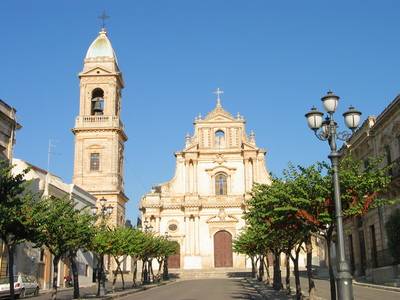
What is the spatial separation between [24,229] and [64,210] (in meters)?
5.07

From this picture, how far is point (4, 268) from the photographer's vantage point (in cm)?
3453

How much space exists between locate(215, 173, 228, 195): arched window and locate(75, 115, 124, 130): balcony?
12.7 metres

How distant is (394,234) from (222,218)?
1268 inches

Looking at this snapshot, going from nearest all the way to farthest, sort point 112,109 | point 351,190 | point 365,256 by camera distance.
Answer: point 351,190, point 365,256, point 112,109

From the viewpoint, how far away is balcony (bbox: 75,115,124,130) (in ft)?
198

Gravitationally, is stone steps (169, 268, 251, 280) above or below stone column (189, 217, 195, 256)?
below

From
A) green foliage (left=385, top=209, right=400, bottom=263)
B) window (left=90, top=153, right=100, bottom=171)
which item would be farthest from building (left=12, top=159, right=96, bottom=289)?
green foliage (left=385, top=209, right=400, bottom=263)

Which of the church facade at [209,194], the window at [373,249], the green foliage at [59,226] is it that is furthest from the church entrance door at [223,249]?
the green foliage at [59,226]

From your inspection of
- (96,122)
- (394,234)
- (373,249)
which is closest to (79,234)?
(394,234)

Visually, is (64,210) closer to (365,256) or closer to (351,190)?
(351,190)

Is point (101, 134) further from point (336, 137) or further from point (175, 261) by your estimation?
point (336, 137)

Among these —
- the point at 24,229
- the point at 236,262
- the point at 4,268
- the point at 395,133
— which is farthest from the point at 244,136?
the point at 24,229

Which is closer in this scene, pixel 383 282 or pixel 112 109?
pixel 383 282

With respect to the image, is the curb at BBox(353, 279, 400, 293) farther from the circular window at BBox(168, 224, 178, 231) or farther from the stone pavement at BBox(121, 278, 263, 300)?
the circular window at BBox(168, 224, 178, 231)
